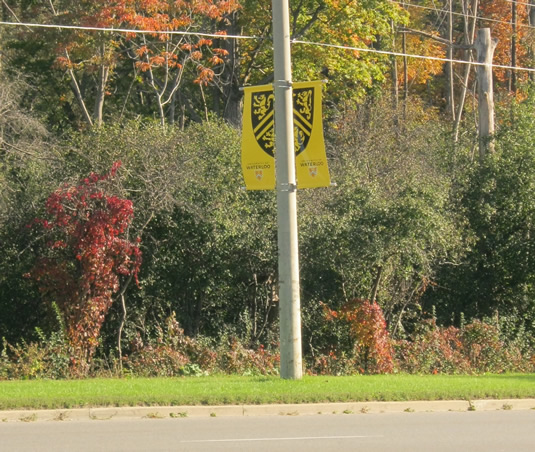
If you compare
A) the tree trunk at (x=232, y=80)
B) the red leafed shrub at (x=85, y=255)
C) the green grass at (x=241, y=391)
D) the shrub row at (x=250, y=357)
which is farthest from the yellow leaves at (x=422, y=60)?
the green grass at (x=241, y=391)

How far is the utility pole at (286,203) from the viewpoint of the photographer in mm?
14367

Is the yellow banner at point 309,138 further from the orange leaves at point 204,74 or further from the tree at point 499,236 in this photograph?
the orange leaves at point 204,74

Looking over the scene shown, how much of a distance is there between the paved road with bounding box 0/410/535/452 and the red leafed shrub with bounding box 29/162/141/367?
26.0 feet

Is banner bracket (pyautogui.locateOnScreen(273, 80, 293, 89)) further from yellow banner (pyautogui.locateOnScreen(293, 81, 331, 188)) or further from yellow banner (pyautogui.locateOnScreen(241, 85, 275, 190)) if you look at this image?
yellow banner (pyautogui.locateOnScreen(241, 85, 275, 190))

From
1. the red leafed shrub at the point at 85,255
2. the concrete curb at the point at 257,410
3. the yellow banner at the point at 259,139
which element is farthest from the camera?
the red leafed shrub at the point at 85,255

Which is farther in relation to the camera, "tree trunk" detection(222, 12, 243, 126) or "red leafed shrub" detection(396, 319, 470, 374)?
"tree trunk" detection(222, 12, 243, 126)

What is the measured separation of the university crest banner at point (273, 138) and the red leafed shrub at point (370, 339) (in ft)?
23.0

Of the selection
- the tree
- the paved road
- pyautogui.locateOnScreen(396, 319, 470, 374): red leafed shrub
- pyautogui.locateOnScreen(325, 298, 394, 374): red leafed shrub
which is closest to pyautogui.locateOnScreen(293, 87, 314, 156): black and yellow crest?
the paved road

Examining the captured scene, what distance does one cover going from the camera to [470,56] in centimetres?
3653

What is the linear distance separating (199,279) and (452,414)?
35.3ft

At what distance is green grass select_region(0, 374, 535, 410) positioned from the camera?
1251 centimetres

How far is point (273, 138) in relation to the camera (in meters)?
14.7

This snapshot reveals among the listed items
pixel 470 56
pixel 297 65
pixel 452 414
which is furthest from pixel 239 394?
pixel 470 56

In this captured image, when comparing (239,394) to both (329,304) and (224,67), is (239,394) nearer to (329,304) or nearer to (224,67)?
(329,304)
